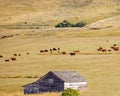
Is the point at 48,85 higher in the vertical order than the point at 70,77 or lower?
lower

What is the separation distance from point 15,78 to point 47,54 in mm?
27148

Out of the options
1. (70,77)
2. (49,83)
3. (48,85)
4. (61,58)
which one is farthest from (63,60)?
(48,85)

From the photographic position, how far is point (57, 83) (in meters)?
87.4

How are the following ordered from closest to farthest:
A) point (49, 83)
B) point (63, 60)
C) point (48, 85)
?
point (48, 85)
point (49, 83)
point (63, 60)

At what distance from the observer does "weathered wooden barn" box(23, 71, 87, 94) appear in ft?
284

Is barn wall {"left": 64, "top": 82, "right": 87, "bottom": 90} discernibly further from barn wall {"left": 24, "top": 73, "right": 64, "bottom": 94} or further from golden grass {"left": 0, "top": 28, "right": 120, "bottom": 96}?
golden grass {"left": 0, "top": 28, "right": 120, "bottom": 96}

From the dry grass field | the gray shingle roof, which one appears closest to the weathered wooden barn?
the gray shingle roof

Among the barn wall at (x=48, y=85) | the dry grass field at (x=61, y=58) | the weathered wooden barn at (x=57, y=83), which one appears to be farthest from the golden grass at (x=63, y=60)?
the barn wall at (x=48, y=85)

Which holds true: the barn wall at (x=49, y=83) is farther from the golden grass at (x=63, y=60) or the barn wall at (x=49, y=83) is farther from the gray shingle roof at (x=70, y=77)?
the golden grass at (x=63, y=60)

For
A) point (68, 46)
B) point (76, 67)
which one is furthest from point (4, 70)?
point (68, 46)

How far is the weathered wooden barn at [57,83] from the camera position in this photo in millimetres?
86562

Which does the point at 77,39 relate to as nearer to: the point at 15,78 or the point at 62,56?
the point at 62,56

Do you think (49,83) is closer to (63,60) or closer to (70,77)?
(70,77)

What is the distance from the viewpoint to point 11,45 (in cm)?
14138
